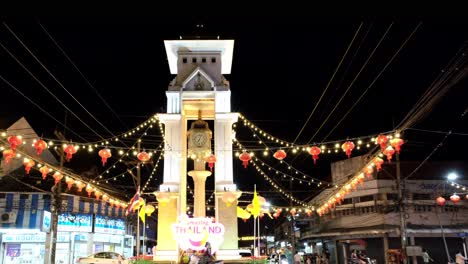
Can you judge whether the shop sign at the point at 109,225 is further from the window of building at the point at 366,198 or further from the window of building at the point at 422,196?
the window of building at the point at 422,196

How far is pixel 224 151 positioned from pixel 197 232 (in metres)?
3.41

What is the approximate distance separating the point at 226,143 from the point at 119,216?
17.9 meters

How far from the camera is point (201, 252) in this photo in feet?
39.3

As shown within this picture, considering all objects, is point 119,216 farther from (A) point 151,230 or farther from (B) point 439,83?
(B) point 439,83

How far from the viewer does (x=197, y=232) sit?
43.7 ft

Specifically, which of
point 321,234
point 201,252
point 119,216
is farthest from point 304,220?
point 201,252

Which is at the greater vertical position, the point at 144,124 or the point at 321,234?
the point at 144,124

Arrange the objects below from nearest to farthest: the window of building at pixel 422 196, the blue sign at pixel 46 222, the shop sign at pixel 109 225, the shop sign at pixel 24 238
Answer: the blue sign at pixel 46 222 < the shop sign at pixel 24 238 < the shop sign at pixel 109 225 < the window of building at pixel 422 196

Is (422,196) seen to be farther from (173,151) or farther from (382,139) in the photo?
(173,151)

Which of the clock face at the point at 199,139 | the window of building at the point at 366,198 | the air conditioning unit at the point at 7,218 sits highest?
the clock face at the point at 199,139

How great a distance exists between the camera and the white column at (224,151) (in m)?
15.1

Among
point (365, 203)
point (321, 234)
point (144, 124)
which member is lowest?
point (321, 234)

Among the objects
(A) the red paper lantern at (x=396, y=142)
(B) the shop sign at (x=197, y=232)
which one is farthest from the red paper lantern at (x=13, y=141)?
(A) the red paper lantern at (x=396, y=142)

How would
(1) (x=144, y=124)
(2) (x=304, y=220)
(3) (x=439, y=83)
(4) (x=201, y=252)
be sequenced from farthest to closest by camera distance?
(2) (x=304, y=220) → (1) (x=144, y=124) → (4) (x=201, y=252) → (3) (x=439, y=83)
